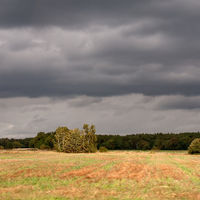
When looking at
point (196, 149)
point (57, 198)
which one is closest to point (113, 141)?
point (196, 149)

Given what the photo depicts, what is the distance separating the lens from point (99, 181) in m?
36.8

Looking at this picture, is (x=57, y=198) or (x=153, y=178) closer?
(x=57, y=198)

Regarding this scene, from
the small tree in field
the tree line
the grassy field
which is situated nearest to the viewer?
the grassy field

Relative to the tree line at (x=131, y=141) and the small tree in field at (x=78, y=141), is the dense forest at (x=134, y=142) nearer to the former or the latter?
the tree line at (x=131, y=141)

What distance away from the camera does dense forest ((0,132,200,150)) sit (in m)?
153

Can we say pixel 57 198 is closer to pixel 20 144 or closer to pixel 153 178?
pixel 153 178

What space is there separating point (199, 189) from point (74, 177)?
15698 mm

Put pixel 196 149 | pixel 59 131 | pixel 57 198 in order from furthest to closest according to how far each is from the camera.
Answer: pixel 59 131 → pixel 196 149 → pixel 57 198

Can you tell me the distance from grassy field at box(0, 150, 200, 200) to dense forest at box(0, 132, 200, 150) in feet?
328

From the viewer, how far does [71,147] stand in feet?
342

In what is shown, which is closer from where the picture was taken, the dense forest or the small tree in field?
the small tree in field

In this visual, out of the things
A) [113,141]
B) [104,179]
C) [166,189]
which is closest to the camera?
[166,189]

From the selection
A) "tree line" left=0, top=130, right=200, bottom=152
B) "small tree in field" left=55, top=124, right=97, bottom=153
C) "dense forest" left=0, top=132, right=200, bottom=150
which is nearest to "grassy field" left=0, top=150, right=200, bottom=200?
"small tree in field" left=55, top=124, right=97, bottom=153

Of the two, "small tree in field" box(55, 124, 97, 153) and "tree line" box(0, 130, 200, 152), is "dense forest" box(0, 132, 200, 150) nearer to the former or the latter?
"tree line" box(0, 130, 200, 152)
